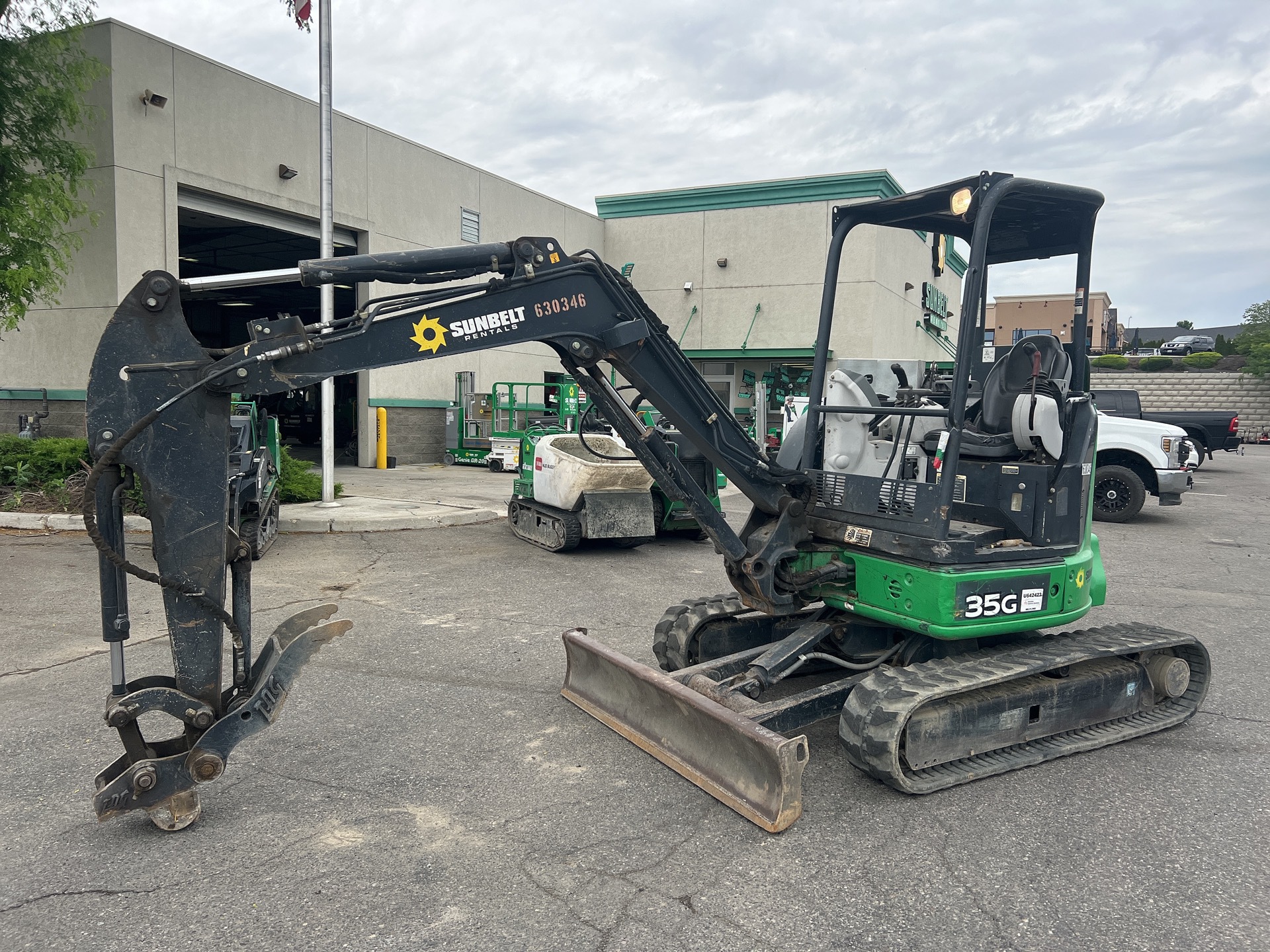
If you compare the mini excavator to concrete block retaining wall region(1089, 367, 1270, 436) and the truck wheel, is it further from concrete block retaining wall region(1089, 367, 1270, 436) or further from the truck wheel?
concrete block retaining wall region(1089, 367, 1270, 436)

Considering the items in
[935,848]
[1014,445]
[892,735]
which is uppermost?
[1014,445]

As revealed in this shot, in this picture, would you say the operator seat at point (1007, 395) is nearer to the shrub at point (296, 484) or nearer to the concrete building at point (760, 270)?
the shrub at point (296, 484)

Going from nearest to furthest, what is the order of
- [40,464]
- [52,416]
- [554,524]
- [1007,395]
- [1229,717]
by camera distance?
[1007,395] < [1229,717] < [554,524] < [40,464] < [52,416]

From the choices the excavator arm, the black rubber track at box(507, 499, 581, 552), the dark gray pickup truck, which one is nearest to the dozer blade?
the excavator arm

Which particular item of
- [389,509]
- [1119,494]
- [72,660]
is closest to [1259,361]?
[1119,494]

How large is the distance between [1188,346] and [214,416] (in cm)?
6296

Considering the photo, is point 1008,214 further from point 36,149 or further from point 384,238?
point 384,238

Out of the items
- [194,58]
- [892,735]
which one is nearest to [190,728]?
[892,735]

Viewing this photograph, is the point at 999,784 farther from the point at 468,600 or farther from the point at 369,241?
the point at 369,241

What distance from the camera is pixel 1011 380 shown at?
5055mm

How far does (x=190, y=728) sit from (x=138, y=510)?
8.28m

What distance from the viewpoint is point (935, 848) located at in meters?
3.72

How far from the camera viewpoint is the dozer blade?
374 centimetres

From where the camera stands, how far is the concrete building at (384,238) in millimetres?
14492
